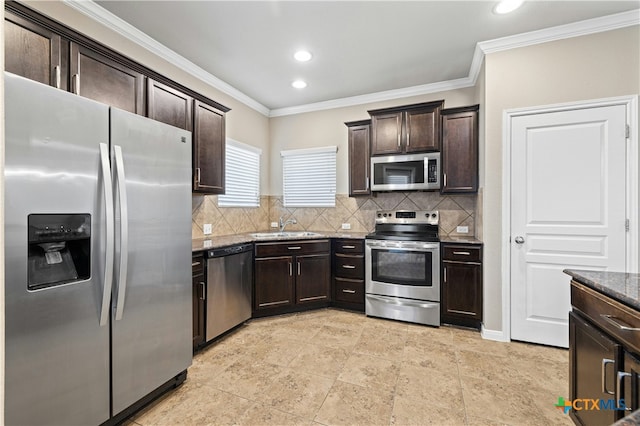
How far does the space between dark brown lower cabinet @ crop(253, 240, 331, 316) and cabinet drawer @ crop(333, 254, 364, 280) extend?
116 mm

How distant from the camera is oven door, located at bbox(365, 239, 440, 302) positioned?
3162 mm

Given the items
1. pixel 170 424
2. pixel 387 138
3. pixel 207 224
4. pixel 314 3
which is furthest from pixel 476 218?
pixel 170 424

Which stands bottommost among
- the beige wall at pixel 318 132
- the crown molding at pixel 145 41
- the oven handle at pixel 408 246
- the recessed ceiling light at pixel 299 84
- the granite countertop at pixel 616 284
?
the oven handle at pixel 408 246

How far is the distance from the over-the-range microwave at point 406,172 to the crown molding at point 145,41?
2135mm

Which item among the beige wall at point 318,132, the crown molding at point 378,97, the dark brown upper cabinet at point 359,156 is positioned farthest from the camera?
the beige wall at point 318,132

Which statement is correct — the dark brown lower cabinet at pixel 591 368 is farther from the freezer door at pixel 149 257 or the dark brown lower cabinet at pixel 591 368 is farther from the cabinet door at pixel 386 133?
the cabinet door at pixel 386 133

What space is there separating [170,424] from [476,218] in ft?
11.3

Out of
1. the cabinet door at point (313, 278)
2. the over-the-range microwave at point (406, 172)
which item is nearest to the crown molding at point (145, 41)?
the over-the-range microwave at point (406, 172)

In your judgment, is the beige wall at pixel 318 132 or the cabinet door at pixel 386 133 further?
the beige wall at pixel 318 132

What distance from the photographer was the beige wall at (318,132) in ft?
13.8

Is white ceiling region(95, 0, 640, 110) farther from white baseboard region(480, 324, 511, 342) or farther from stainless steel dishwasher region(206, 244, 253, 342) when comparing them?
white baseboard region(480, 324, 511, 342)

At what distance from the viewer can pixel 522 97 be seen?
2.75m

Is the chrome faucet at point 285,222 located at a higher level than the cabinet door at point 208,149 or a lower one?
lower

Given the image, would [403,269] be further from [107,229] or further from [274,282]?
[107,229]
